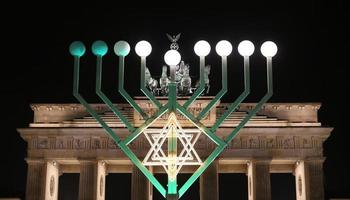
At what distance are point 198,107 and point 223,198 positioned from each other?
26.7 ft

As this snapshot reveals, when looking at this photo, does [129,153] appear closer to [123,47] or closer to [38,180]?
[123,47]

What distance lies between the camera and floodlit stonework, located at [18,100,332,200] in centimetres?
2945

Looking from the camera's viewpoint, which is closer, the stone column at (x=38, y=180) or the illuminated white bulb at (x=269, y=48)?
the illuminated white bulb at (x=269, y=48)

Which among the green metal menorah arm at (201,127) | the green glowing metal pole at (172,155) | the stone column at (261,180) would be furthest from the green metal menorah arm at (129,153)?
the stone column at (261,180)

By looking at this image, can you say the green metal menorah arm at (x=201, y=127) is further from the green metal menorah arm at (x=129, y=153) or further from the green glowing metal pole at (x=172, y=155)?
the green metal menorah arm at (x=129, y=153)

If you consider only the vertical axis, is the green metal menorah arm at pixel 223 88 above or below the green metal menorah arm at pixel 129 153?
above

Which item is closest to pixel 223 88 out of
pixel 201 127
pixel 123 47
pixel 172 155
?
pixel 201 127

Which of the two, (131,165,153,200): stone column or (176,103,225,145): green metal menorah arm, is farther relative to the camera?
(131,165,153,200): stone column

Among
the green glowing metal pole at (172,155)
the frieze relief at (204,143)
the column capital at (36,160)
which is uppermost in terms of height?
the frieze relief at (204,143)

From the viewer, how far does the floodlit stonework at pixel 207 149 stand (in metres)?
29.5

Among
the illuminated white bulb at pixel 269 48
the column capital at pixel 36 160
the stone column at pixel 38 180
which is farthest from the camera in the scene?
the column capital at pixel 36 160

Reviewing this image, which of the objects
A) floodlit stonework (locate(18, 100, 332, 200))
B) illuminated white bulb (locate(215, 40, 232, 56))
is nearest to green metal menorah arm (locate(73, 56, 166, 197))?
illuminated white bulb (locate(215, 40, 232, 56))

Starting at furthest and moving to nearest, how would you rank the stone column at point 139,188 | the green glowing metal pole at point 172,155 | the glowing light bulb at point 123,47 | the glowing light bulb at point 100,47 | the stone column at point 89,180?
the stone column at point 89,180 < the stone column at point 139,188 < the glowing light bulb at point 100,47 < the glowing light bulb at point 123,47 < the green glowing metal pole at point 172,155

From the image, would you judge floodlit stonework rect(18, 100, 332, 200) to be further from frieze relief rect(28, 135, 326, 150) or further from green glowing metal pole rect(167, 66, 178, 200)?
green glowing metal pole rect(167, 66, 178, 200)
